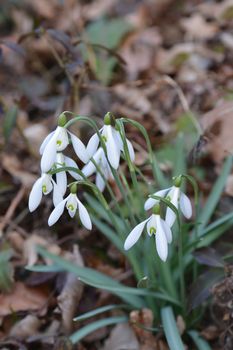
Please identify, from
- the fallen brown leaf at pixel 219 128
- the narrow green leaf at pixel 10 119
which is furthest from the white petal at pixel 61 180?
the fallen brown leaf at pixel 219 128

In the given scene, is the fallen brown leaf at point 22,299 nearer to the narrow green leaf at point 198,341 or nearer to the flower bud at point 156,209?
the narrow green leaf at point 198,341

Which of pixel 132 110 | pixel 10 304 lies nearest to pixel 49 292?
pixel 10 304

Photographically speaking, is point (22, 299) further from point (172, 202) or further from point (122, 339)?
point (172, 202)

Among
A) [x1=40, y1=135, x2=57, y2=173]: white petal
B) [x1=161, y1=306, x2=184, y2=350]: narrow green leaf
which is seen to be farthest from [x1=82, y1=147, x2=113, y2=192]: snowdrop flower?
[x1=161, y1=306, x2=184, y2=350]: narrow green leaf

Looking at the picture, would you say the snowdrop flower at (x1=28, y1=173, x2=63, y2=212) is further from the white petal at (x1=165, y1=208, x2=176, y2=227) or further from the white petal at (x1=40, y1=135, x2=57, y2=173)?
the white petal at (x1=165, y1=208, x2=176, y2=227)

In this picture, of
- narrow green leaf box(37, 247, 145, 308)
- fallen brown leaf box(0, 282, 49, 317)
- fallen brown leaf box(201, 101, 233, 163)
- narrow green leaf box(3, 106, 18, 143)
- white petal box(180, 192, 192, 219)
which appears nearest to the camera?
white petal box(180, 192, 192, 219)

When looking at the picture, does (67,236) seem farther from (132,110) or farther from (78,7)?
(78,7)

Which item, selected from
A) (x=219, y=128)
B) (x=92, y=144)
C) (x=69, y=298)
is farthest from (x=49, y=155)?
(x=219, y=128)
